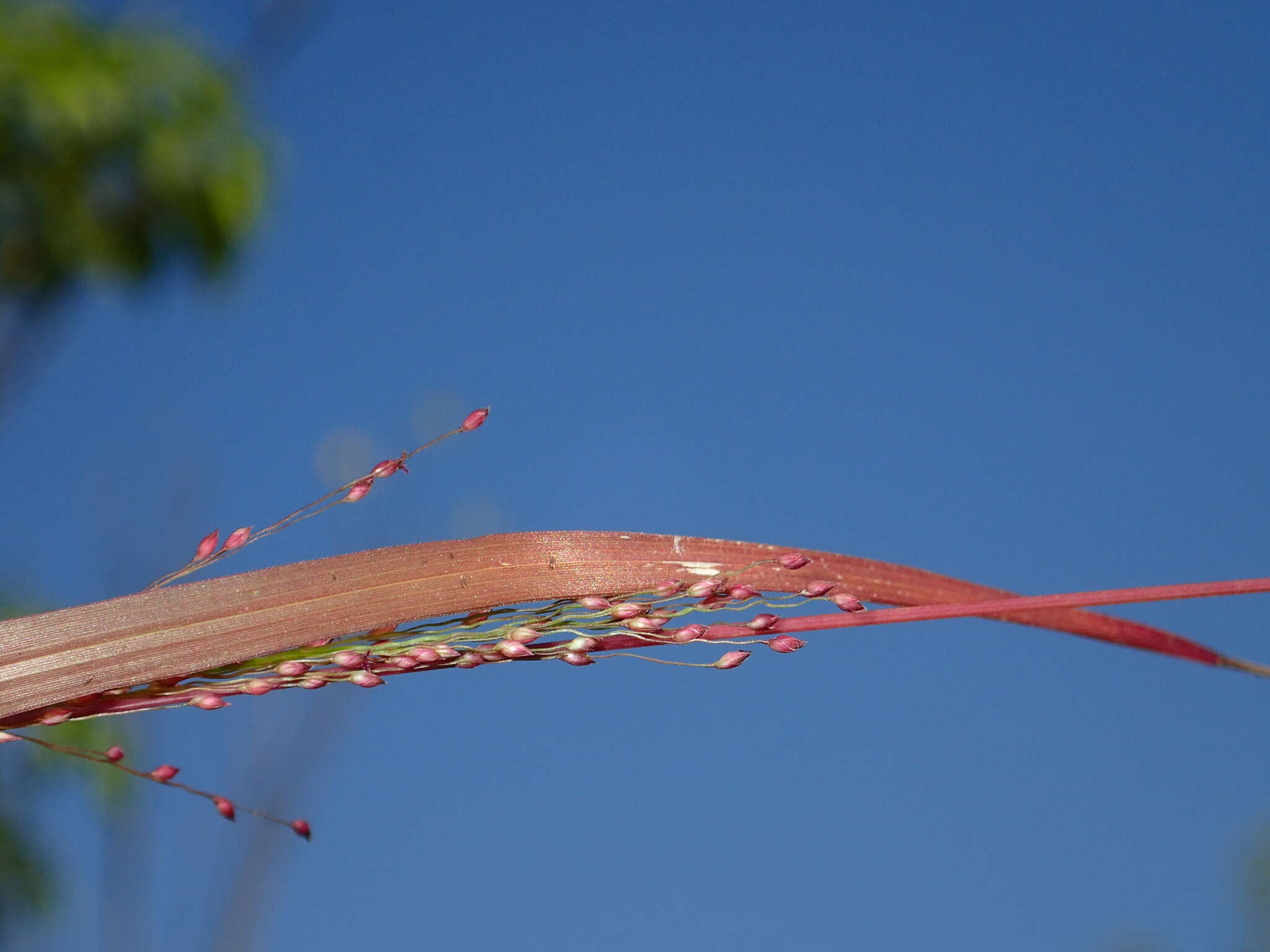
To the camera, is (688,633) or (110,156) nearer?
(688,633)

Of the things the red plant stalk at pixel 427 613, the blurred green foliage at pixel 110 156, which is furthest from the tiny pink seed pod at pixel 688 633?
the blurred green foliage at pixel 110 156

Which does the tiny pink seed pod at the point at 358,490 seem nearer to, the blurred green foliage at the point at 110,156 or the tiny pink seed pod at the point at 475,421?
the tiny pink seed pod at the point at 475,421

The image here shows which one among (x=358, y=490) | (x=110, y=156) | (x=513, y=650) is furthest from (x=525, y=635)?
(x=110, y=156)

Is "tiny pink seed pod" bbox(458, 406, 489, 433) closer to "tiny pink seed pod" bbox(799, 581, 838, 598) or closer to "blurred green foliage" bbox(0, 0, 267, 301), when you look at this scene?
"tiny pink seed pod" bbox(799, 581, 838, 598)

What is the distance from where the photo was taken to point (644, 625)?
20.4 inches

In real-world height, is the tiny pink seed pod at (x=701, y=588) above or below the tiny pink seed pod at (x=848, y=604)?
above

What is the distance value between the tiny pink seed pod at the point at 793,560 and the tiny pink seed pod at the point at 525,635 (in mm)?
128

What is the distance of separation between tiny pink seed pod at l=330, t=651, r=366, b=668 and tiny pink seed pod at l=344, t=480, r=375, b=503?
0.31 feet

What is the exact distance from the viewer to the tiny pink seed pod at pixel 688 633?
1.65 ft

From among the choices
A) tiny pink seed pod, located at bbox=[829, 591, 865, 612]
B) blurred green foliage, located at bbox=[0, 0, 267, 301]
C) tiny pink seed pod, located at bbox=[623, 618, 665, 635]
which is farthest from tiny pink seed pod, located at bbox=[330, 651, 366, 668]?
blurred green foliage, located at bbox=[0, 0, 267, 301]

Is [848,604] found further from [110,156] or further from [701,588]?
[110,156]

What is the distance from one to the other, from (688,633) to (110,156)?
5996 mm

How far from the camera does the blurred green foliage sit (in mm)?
4469

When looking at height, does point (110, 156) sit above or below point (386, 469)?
above
